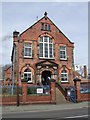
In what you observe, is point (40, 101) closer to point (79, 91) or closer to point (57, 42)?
point (79, 91)

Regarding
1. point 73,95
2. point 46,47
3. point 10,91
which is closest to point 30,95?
point 10,91

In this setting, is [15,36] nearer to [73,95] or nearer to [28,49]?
[28,49]

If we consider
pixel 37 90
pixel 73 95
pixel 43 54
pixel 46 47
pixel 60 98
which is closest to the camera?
pixel 37 90

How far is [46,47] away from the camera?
1521 inches

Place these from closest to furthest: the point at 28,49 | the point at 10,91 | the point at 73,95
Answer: the point at 10,91, the point at 73,95, the point at 28,49

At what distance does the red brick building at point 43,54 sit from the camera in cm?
3672

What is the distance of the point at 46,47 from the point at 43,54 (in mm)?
1228

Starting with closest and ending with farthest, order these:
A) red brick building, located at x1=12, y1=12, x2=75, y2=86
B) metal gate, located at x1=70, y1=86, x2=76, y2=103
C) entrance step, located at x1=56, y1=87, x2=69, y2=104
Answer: entrance step, located at x1=56, y1=87, x2=69, y2=104 < metal gate, located at x1=70, y1=86, x2=76, y2=103 < red brick building, located at x1=12, y1=12, x2=75, y2=86

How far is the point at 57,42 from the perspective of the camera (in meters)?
39.4

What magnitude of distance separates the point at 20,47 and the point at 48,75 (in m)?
6.10

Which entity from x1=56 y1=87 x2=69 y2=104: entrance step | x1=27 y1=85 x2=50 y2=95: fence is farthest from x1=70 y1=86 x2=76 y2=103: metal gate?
x1=27 y1=85 x2=50 y2=95: fence

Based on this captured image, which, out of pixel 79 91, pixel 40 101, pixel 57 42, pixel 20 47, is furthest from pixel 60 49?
pixel 40 101

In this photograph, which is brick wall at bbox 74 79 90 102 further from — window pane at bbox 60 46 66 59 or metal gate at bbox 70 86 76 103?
window pane at bbox 60 46 66 59

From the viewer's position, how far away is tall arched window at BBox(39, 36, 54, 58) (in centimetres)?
3822
